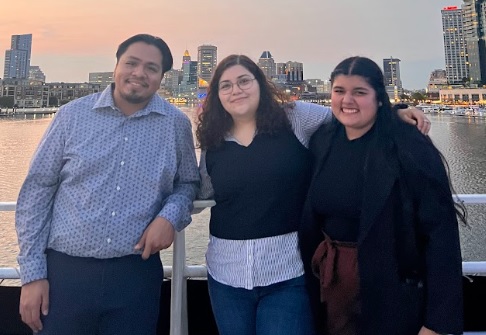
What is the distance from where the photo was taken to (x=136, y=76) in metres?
1.48

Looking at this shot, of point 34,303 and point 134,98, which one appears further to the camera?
point 134,98

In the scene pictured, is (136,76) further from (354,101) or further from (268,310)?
(268,310)

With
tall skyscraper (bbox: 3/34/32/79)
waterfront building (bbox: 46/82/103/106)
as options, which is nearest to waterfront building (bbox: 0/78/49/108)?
waterfront building (bbox: 46/82/103/106)

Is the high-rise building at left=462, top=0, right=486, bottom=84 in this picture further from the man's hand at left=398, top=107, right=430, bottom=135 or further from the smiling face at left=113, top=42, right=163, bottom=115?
the smiling face at left=113, top=42, right=163, bottom=115

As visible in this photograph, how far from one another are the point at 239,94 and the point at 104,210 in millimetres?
682

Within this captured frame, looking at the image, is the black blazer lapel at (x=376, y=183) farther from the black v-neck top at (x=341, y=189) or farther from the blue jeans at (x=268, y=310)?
the blue jeans at (x=268, y=310)

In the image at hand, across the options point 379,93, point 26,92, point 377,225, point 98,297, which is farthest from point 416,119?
point 26,92

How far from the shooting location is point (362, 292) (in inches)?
48.2

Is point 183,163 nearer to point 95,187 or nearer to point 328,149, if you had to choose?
point 95,187

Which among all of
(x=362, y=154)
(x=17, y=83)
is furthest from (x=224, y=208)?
(x=17, y=83)

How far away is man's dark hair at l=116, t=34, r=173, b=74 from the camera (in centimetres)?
151

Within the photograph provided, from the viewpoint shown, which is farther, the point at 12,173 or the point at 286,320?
the point at 12,173

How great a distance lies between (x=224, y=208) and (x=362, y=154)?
0.55 m

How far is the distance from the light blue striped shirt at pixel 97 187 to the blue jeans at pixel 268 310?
36 cm
